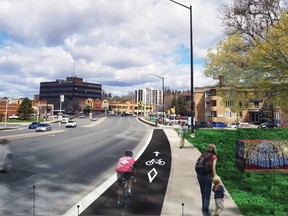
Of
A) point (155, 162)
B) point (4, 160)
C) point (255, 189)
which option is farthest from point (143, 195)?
point (4, 160)

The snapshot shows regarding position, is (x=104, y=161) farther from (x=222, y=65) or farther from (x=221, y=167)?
(x=222, y=65)

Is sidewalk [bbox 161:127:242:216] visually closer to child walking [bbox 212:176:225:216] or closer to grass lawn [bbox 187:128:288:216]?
grass lawn [bbox 187:128:288:216]

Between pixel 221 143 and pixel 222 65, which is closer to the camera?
pixel 221 143

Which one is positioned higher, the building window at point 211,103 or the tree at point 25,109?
the building window at point 211,103

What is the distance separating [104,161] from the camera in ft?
54.1

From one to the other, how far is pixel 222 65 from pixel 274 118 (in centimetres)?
5743

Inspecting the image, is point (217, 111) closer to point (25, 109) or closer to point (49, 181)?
point (25, 109)

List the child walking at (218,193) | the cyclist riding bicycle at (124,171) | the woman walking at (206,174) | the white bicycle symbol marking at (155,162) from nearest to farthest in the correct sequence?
1. the child walking at (218,193)
2. the woman walking at (206,174)
3. the cyclist riding bicycle at (124,171)
4. the white bicycle symbol marking at (155,162)

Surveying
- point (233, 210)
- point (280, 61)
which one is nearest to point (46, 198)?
point (233, 210)

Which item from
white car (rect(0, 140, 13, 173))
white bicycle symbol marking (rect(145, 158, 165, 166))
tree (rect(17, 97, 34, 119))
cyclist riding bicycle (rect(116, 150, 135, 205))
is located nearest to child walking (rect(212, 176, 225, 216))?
cyclist riding bicycle (rect(116, 150, 135, 205))

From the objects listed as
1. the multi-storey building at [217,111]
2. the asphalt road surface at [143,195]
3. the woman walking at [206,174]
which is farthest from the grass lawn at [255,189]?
the multi-storey building at [217,111]

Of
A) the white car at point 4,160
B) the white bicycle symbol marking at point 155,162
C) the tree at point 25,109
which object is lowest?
the white bicycle symbol marking at point 155,162

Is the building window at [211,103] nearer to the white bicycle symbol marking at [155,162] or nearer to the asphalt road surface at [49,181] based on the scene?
the asphalt road surface at [49,181]

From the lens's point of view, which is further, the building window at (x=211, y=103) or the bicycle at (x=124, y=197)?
the building window at (x=211, y=103)
